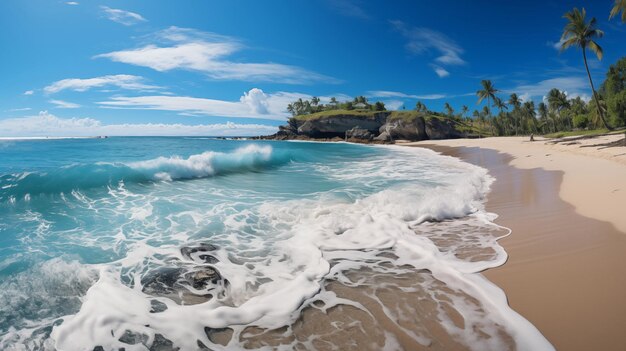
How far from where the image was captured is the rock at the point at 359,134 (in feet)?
261

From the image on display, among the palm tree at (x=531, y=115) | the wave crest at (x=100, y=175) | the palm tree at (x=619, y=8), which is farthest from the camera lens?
the palm tree at (x=531, y=115)

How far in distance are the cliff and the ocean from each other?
69074 mm

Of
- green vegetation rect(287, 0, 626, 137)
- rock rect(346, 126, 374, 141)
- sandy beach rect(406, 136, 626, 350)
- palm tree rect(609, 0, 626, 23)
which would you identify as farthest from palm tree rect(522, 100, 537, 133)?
sandy beach rect(406, 136, 626, 350)

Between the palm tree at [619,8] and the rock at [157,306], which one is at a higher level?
the palm tree at [619,8]

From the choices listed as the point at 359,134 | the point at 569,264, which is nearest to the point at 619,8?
the point at 569,264

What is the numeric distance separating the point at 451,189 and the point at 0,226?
14.0m

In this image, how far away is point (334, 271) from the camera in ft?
15.0

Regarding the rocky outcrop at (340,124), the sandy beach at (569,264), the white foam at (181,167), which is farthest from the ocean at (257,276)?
the rocky outcrop at (340,124)

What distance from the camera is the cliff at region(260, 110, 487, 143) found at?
76625mm

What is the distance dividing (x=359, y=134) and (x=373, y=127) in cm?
1021

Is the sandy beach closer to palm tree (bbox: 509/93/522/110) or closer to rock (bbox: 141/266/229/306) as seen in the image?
rock (bbox: 141/266/229/306)

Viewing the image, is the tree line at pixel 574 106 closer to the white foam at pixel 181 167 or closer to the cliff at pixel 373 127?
the cliff at pixel 373 127

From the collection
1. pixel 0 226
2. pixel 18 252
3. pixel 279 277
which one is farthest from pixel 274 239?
pixel 0 226

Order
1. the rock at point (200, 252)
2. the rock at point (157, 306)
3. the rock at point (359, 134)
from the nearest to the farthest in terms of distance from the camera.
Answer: the rock at point (157, 306) < the rock at point (200, 252) < the rock at point (359, 134)
